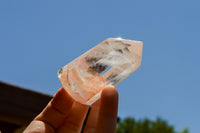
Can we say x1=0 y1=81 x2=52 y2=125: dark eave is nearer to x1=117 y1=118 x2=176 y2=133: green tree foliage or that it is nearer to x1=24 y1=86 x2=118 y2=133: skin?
x1=24 y1=86 x2=118 y2=133: skin

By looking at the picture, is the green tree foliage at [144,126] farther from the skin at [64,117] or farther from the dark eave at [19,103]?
the skin at [64,117]

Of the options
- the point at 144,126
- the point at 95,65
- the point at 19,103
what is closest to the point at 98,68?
the point at 95,65

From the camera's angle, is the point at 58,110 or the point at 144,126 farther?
the point at 144,126

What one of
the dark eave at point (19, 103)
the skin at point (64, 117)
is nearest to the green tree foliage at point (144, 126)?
the dark eave at point (19, 103)

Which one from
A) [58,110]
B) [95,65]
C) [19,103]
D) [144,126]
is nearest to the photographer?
[95,65]

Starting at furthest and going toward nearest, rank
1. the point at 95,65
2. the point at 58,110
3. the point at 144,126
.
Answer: the point at 144,126 < the point at 58,110 < the point at 95,65

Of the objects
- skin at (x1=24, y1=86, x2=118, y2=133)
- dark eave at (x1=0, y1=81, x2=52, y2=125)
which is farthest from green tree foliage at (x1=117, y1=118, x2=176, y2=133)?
skin at (x1=24, y1=86, x2=118, y2=133)

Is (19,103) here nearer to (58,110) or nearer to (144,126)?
(58,110)

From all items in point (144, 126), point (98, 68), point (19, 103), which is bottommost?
point (98, 68)
